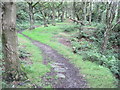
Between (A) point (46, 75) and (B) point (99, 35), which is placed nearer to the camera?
(A) point (46, 75)

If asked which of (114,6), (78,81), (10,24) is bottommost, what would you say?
(78,81)

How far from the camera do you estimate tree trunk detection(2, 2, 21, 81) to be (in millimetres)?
5391

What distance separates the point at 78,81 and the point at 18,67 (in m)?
3.15

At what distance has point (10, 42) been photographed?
566cm

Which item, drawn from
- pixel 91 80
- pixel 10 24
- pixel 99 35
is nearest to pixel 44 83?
pixel 91 80

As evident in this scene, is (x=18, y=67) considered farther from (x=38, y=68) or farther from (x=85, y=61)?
(x=85, y=61)

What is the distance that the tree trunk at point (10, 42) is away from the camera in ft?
17.7

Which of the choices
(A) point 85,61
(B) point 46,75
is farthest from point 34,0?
(B) point 46,75

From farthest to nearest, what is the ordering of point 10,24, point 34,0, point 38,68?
point 34,0, point 38,68, point 10,24

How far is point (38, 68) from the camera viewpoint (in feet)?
26.3

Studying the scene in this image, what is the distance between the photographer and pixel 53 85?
20.2 feet

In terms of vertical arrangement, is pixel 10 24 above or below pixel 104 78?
above

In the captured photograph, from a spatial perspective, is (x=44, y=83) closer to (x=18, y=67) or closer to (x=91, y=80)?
(x=18, y=67)

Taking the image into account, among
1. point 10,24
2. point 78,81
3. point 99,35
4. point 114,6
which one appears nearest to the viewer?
point 10,24
